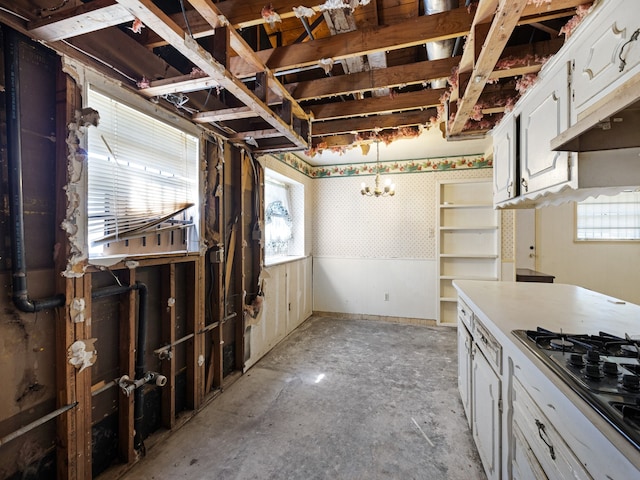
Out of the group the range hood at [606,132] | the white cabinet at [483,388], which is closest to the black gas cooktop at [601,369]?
the white cabinet at [483,388]

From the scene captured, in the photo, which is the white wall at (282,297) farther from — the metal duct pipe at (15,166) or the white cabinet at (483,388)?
the white cabinet at (483,388)

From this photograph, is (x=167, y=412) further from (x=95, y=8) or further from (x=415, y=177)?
(x=415, y=177)

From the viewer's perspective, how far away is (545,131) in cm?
152

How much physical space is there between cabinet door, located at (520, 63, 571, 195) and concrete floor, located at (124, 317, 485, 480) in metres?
1.72

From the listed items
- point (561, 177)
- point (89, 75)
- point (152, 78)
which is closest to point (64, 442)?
point (89, 75)

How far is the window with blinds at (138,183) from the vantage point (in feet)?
4.80

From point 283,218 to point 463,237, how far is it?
277 centimetres

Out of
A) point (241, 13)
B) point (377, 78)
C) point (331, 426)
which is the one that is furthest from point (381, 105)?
point (331, 426)

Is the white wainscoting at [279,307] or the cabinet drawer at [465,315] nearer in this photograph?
the cabinet drawer at [465,315]

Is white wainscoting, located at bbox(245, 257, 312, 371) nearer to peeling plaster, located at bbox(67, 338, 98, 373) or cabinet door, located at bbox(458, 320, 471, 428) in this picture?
peeling plaster, located at bbox(67, 338, 98, 373)

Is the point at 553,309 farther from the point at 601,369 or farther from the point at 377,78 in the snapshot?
the point at 377,78

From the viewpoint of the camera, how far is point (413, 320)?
14.3 ft

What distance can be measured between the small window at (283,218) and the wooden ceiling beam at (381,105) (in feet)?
5.00

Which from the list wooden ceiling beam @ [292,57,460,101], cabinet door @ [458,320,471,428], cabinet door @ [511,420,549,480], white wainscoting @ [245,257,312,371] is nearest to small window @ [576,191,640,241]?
cabinet door @ [458,320,471,428]
